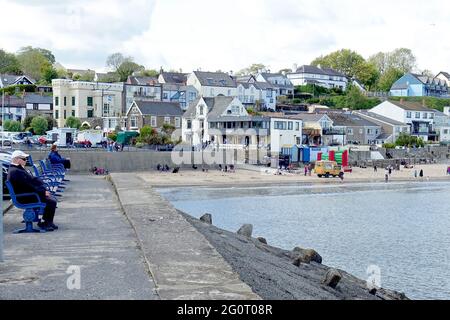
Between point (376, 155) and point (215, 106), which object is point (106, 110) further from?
point (376, 155)

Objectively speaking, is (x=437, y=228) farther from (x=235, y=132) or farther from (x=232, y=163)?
(x=235, y=132)

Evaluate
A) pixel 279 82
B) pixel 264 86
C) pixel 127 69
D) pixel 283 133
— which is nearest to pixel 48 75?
pixel 127 69

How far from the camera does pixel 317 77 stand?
12525 cm

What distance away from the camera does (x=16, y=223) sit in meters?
12.3

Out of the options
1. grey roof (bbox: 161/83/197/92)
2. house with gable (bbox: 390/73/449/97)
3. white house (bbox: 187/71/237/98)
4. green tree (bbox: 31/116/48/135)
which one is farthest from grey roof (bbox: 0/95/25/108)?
house with gable (bbox: 390/73/449/97)

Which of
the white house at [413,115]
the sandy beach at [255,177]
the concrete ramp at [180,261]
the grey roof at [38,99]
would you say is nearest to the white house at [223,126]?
the sandy beach at [255,177]

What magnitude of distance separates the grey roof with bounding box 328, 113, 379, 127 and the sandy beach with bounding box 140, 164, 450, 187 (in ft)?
60.3

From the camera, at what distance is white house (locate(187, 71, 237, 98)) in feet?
310

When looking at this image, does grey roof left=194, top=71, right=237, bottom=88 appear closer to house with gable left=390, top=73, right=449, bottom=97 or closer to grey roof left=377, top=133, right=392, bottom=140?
grey roof left=377, top=133, right=392, bottom=140

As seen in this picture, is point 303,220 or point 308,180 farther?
point 308,180

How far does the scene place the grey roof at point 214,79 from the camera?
94938 millimetres

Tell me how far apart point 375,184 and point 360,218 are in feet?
73.3
